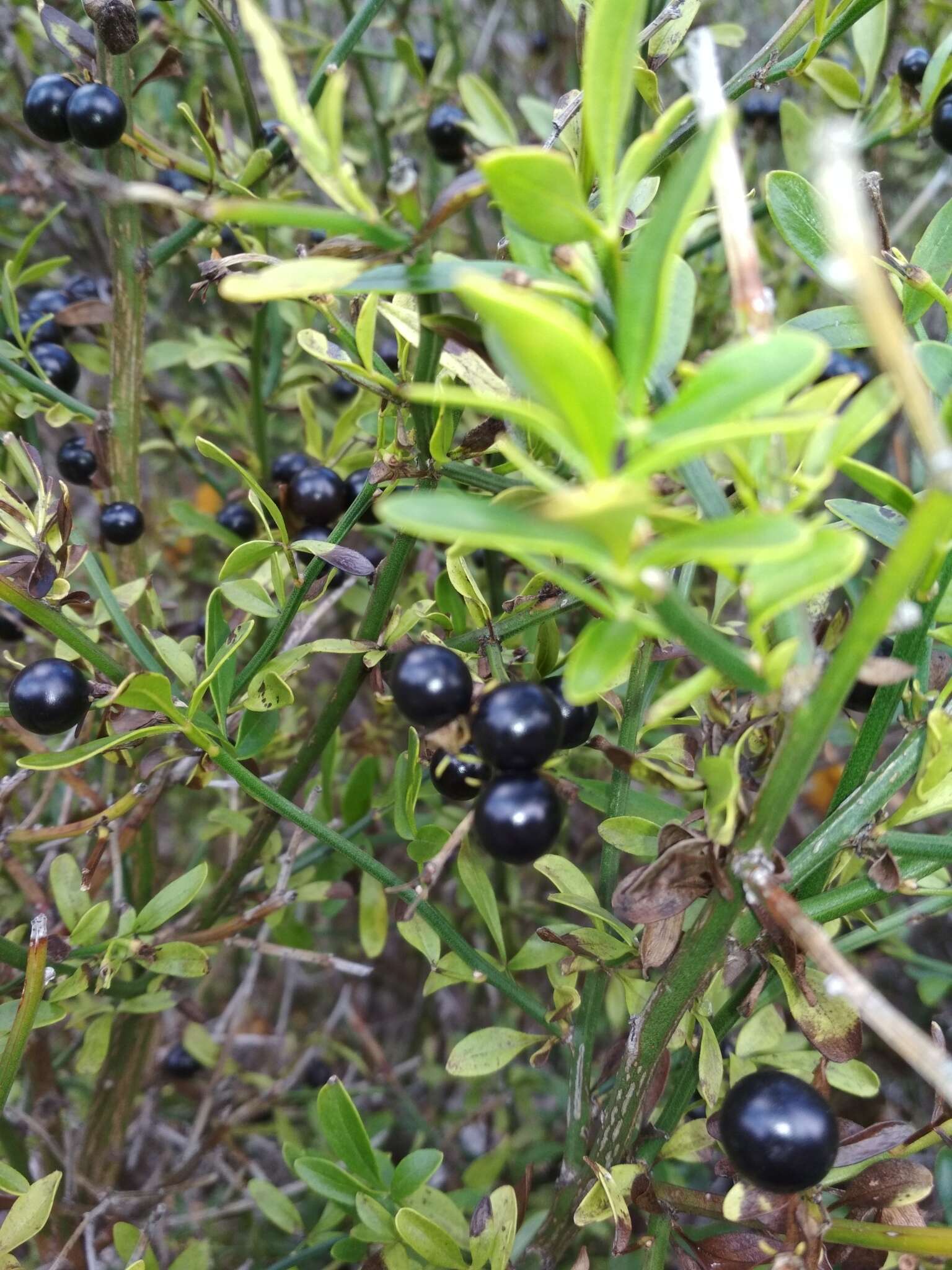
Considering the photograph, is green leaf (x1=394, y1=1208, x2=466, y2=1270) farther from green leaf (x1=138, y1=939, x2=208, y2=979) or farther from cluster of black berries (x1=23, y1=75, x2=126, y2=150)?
cluster of black berries (x1=23, y1=75, x2=126, y2=150)

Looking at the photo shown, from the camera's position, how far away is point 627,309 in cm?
45

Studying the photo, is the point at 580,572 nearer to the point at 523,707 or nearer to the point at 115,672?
the point at 523,707

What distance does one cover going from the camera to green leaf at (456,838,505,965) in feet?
3.00

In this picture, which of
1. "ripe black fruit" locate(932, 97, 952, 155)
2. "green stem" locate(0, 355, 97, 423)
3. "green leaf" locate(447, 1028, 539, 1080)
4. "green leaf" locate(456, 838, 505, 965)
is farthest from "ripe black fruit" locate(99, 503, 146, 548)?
"ripe black fruit" locate(932, 97, 952, 155)

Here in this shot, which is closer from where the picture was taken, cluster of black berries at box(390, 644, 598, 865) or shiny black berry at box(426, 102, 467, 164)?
cluster of black berries at box(390, 644, 598, 865)

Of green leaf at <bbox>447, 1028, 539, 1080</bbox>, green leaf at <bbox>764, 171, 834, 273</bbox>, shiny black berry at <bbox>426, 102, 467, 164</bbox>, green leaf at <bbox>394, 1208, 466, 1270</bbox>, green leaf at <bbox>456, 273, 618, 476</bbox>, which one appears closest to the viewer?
green leaf at <bbox>456, 273, 618, 476</bbox>

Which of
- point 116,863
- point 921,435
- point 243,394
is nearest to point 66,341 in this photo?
point 243,394

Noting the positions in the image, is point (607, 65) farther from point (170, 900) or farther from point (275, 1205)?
point (275, 1205)

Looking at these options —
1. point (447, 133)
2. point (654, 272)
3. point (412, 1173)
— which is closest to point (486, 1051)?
point (412, 1173)

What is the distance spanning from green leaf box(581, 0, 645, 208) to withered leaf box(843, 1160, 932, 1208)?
76 centimetres

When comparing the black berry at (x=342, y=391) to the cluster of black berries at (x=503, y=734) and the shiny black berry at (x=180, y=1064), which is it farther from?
the shiny black berry at (x=180, y=1064)

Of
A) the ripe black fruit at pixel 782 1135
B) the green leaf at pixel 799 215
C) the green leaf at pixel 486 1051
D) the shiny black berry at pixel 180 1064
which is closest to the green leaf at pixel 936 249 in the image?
the green leaf at pixel 799 215

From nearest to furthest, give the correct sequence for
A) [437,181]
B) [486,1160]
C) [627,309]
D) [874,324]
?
[874,324]
[627,309]
[486,1160]
[437,181]

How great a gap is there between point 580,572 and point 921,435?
44 cm
